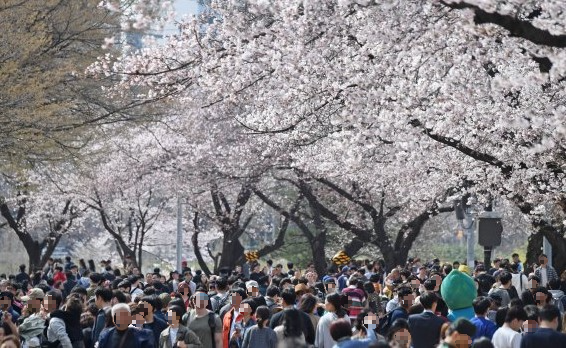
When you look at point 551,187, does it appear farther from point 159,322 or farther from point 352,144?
point 159,322

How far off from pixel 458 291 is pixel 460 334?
3544 millimetres

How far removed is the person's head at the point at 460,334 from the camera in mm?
8164

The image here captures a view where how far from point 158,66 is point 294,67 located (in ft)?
8.53

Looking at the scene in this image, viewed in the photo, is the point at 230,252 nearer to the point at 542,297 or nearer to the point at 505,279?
the point at 505,279

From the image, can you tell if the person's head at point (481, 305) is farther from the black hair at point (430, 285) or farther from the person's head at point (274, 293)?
the person's head at point (274, 293)

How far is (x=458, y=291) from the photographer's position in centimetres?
1173

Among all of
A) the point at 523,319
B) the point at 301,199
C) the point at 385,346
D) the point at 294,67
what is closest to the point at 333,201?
the point at 301,199

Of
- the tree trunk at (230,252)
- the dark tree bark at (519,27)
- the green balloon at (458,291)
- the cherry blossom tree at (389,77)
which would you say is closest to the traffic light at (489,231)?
the cherry blossom tree at (389,77)

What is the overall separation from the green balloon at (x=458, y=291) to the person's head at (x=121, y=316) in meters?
3.46

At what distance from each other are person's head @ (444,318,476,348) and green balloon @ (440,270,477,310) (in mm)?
3309

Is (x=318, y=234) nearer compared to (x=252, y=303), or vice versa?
(x=252, y=303)

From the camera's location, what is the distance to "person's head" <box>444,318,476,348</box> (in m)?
8.16

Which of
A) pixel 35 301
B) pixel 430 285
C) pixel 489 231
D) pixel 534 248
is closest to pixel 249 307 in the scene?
pixel 35 301

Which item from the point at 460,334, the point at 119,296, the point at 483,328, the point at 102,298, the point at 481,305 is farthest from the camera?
the point at 119,296
